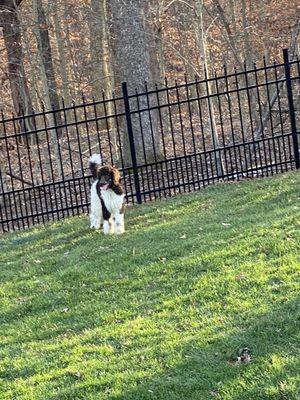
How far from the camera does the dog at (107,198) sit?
9.70 m

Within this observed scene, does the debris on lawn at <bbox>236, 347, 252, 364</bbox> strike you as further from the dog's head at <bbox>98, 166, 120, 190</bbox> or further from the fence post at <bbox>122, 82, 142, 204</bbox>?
the fence post at <bbox>122, 82, 142, 204</bbox>

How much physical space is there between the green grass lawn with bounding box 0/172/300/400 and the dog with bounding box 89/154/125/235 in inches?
7.9

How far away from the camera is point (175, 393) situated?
15.9ft

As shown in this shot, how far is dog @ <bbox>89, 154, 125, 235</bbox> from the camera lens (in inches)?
382

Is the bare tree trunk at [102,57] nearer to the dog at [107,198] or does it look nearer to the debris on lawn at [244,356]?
the dog at [107,198]

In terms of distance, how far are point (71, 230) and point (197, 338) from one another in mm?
5416

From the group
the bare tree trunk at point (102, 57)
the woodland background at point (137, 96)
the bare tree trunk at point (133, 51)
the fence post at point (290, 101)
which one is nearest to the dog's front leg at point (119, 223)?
the woodland background at point (137, 96)

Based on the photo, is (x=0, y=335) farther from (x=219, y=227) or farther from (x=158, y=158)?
(x=158, y=158)

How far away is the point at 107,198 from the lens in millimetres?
9945

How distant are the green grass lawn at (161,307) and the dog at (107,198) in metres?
0.20

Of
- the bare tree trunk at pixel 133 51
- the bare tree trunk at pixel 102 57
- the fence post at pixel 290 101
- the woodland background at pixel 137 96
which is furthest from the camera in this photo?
the bare tree trunk at pixel 102 57

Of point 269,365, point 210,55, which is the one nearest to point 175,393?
point 269,365

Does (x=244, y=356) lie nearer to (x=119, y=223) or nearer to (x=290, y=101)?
(x=119, y=223)

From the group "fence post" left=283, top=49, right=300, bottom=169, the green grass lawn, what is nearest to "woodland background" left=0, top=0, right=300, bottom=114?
"fence post" left=283, top=49, right=300, bottom=169
